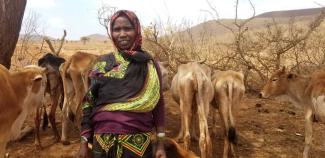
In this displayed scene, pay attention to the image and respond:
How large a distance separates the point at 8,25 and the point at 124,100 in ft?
16.5

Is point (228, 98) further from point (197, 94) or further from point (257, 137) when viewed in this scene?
point (257, 137)

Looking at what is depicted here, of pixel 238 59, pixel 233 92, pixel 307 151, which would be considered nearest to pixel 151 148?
pixel 233 92

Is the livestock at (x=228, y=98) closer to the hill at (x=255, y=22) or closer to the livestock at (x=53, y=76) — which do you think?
the livestock at (x=53, y=76)

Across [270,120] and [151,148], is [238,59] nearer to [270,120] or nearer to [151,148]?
[270,120]

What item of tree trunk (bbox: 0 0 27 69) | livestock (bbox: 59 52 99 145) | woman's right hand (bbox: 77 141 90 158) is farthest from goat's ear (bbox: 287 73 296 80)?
woman's right hand (bbox: 77 141 90 158)

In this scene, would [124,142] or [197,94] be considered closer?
[124,142]

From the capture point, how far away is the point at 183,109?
6.73 m

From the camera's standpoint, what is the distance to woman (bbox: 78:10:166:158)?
3143mm

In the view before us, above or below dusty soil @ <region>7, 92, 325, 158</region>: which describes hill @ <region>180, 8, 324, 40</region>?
above

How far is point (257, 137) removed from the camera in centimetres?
834

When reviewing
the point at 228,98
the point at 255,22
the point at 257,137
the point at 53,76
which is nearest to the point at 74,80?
the point at 53,76

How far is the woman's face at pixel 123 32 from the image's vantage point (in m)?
3.25

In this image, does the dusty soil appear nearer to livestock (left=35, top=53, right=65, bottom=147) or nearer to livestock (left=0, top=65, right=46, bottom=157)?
livestock (left=35, top=53, right=65, bottom=147)

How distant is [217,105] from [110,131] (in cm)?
445
